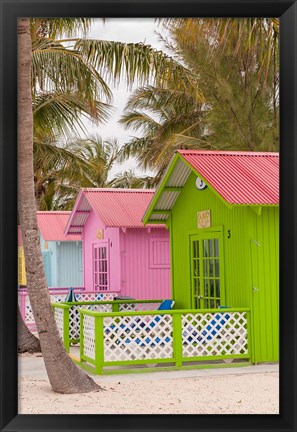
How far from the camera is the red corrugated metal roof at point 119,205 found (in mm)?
16891

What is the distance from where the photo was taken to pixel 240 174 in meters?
11.4

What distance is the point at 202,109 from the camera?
25516mm

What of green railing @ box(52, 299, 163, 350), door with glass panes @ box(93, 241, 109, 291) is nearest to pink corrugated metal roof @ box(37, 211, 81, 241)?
door with glass panes @ box(93, 241, 109, 291)

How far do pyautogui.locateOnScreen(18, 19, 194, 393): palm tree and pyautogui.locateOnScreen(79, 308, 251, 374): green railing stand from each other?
53.7 inches

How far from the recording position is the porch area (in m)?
10.3

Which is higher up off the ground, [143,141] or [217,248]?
[143,141]

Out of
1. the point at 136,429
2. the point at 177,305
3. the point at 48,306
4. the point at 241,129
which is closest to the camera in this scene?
the point at 136,429

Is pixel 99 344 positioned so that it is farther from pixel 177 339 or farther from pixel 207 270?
pixel 207 270

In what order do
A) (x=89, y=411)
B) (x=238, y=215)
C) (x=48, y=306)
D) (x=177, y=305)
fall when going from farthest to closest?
(x=177, y=305)
(x=238, y=215)
(x=48, y=306)
(x=89, y=411)

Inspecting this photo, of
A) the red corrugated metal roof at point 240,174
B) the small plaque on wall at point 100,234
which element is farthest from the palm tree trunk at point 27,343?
the small plaque on wall at point 100,234
